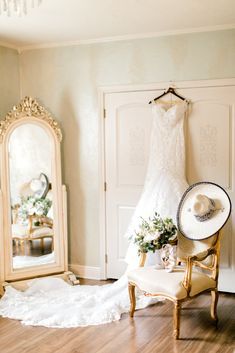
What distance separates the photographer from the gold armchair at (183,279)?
352 cm

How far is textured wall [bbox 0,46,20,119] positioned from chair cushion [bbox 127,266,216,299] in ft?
7.65

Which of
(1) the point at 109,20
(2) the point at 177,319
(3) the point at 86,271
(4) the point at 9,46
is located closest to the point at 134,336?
(2) the point at 177,319

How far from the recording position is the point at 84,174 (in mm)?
5074

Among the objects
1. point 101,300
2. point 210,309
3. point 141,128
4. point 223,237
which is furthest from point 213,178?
point 101,300

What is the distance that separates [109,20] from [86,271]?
2.65m

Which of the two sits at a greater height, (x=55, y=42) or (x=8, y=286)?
(x=55, y=42)

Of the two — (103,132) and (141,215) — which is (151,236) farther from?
(103,132)

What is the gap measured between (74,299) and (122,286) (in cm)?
48

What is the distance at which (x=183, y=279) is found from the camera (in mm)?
3611

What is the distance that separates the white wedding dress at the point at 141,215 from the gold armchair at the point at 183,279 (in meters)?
0.41

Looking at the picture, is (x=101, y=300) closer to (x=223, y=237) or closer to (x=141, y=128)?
(x=223, y=237)

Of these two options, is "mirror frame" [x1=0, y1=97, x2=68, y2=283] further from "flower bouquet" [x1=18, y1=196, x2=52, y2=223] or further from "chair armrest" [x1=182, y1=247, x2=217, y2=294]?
"chair armrest" [x1=182, y1=247, x2=217, y2=294]

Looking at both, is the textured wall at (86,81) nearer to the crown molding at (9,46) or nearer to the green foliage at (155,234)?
the crown molding at (9,46)

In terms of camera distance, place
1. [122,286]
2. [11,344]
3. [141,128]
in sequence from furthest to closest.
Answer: [141,128] < [122,286] < [11,344]
